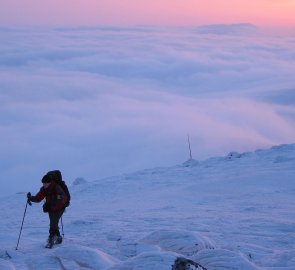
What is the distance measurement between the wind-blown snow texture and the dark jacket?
1.80 ft

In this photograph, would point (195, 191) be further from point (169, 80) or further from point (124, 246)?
point (169, 80)

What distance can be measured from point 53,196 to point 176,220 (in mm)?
2698

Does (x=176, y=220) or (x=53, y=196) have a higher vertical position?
(x=53, y=196)

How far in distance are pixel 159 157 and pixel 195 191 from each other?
56600 millimetres

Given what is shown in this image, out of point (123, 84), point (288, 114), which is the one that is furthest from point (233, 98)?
point (123, 84)

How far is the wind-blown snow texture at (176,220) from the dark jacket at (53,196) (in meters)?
0.55

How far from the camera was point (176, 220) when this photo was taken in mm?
8938

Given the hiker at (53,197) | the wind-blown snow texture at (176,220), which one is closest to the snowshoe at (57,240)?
the hiker at (53,197)

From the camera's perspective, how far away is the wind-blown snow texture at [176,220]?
5.92m

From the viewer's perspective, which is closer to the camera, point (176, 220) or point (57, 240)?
point (57, 240)

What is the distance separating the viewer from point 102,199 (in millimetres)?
12703

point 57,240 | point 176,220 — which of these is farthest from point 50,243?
point 176,220

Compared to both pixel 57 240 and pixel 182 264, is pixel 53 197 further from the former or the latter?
pixel 182 264

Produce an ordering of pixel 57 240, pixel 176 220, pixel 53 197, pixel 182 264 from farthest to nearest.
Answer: pixel 176 220
pixel 57 240
pixel 53 197
pixel 182 264
